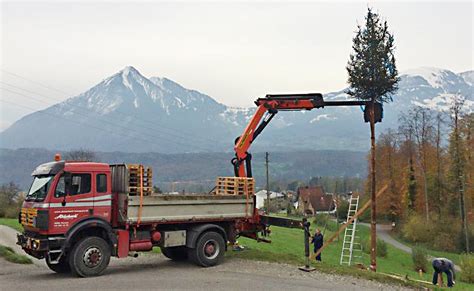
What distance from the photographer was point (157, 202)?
12.7 meters

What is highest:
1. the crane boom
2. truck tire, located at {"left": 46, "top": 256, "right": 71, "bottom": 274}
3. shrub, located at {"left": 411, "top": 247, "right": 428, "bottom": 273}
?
the crane boom

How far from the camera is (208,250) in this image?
1370 centimetres

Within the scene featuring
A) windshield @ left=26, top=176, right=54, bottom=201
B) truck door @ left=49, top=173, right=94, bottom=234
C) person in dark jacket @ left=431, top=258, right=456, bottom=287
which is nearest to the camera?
truck door @ left=49, top=173, right=94, bottom=234

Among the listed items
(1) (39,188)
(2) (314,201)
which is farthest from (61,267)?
(2) (314,201)

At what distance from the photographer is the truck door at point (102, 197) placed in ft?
40.5

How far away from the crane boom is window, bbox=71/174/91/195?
17.6ft

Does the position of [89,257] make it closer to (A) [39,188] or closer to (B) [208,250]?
(A) [39,188]

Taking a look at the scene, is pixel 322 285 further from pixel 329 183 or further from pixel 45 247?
pixel 329 183

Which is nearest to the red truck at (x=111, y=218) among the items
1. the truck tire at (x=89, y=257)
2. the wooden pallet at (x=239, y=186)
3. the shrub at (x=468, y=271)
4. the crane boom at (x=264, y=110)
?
the truck tire at (x=89, y=257)

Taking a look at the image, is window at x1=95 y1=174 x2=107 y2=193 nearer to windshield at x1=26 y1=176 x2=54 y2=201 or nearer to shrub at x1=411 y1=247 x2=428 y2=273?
windshield at x1=26 y1=176 x2=54 y2=201

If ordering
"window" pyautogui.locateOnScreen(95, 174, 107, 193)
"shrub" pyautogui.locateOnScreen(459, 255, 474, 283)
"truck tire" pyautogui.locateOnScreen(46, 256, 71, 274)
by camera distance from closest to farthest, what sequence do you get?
"window" pyautogui.locateOnScreen(95, 174, 107, 193), "truck tire" pyautogui.locateOnScreen(46, 256, 71, 274), "shrub" pyautogui.locateOnScreen(459, 255, 474, 283)

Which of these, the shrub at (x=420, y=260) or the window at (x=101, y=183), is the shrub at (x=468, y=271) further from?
the window at (x=101, y=183)

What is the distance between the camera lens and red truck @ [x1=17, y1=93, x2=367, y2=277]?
1180 centimetres

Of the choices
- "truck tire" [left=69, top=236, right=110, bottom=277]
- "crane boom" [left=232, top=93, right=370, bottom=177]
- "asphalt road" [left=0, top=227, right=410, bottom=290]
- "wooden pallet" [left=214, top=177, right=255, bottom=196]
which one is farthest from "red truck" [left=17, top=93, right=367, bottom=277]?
"crane boom" [left=232, top=93, right=370, bottom=177]
